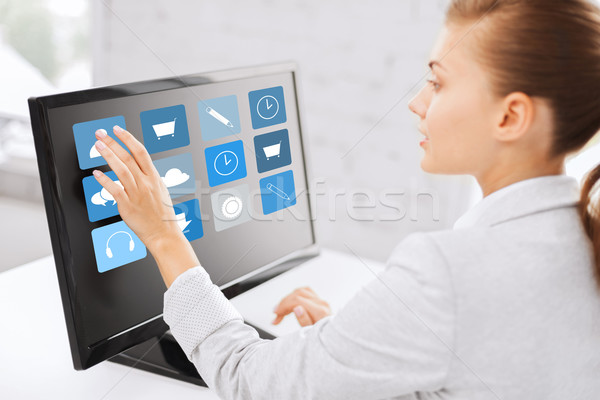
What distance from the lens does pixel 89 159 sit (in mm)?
619

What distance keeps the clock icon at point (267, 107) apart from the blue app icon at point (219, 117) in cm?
5

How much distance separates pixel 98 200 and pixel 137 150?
75mm

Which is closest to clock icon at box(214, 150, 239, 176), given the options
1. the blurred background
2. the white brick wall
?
the blurred background

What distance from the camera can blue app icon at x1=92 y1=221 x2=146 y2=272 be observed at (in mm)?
639

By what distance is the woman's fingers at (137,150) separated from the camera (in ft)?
2.09

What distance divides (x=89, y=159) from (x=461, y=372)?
0.46 meters

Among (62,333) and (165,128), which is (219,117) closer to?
(165,128)

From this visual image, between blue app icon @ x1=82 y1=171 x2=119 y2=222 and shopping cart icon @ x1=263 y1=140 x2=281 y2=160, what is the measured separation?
26cm

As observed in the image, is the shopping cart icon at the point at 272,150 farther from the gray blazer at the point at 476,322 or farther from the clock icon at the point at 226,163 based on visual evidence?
the gray blazer at the point at 476,322

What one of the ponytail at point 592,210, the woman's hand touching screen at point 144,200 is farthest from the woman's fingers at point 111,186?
the ponytail at point 592,210

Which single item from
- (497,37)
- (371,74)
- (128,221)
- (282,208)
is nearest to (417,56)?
(371,74)

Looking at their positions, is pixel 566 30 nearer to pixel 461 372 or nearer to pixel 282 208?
pixel 461 372

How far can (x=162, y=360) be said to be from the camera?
0.74 meters

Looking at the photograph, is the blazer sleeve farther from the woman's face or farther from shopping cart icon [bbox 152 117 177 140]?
shopping cart icon [bbox 152 117 177 140]
